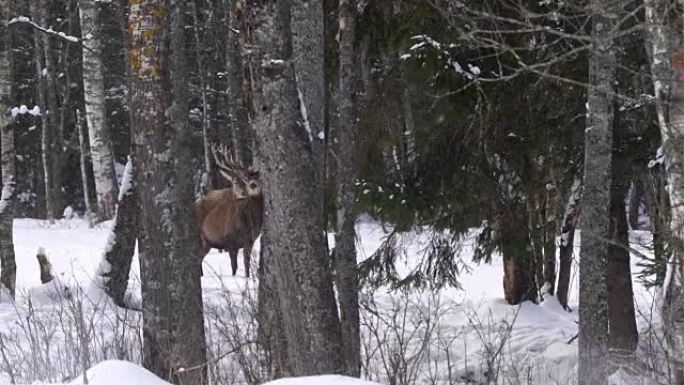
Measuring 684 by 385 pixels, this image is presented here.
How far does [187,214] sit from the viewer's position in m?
7.07

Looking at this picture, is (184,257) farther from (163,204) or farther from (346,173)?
(346,173)

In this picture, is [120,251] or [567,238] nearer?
[120,251]

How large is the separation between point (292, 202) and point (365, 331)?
4.91 meters

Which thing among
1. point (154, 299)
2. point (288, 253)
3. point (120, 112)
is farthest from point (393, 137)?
point (120, 112)

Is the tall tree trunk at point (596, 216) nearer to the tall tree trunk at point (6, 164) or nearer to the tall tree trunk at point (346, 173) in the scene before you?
the tall tree trunk at point (346, 173)

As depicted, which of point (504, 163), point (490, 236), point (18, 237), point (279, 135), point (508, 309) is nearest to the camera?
point (279, 135)

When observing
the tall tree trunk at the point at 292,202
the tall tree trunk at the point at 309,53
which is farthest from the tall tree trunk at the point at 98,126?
the tall tree trunk at the point at 292,202

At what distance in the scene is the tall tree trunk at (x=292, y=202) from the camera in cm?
538

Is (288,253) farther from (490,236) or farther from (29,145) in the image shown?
(29,145)

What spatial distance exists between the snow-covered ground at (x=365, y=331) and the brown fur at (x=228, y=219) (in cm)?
54

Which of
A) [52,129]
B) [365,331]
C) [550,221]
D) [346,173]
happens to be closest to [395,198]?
[346,173]

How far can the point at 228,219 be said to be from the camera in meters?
13.9

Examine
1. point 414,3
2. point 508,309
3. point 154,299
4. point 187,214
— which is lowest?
point 508,309

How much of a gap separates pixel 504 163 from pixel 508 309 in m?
2.99
